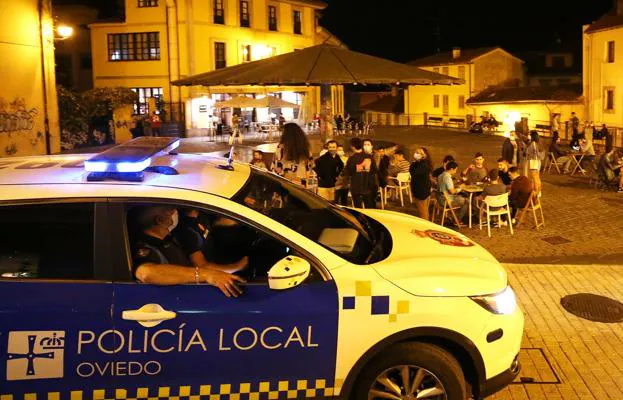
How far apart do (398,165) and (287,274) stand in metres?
10.1

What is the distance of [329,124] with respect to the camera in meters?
12.0

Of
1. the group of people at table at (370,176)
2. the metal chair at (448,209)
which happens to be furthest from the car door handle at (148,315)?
the metal chair at (448,209)

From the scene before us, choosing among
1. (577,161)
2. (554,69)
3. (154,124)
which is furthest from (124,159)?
(554,69)

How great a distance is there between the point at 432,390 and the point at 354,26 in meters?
89.8

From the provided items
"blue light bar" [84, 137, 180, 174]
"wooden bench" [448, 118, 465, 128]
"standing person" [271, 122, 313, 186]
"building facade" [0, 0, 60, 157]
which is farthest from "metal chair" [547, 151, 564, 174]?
"wooden bench" [448, 118, 465, 128]

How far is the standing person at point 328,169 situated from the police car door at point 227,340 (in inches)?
259

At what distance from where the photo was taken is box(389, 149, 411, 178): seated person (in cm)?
1359

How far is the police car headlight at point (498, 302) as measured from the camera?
13.7 feet

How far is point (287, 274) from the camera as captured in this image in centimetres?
376

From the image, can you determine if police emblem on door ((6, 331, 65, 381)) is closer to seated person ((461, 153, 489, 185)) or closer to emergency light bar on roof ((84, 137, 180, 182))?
emergency light bar on roof ((84, 137, 180, 182))

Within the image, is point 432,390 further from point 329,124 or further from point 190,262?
point 329,124

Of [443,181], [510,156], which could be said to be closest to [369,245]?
[443,181]

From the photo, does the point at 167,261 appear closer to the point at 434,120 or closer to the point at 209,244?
the point at 209,244

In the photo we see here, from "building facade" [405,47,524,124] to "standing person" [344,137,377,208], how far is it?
145 feet
